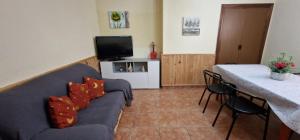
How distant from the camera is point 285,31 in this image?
2980 millimetres

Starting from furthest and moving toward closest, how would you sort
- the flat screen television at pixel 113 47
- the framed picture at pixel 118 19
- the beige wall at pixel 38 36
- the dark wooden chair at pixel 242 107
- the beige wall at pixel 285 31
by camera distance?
the framed picture at pixel 118 19
the flat screen television at pixel 113 47
the beige wall at pixel 285 31
the dark wooden chair at pixel 242 107
the beige wall at pixel 38 36

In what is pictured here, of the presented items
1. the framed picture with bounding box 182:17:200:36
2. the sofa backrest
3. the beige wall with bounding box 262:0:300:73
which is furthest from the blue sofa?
the beige wall with bounding box 262:0:300:73

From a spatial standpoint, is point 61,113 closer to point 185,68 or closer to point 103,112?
point 103,112

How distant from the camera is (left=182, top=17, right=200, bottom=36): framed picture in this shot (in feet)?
10.7

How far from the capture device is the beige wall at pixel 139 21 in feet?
11.5

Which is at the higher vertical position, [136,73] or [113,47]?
[113,47]

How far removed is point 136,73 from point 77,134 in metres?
2.31

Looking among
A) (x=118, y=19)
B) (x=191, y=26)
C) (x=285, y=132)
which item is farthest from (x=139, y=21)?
(x=285, y=132)

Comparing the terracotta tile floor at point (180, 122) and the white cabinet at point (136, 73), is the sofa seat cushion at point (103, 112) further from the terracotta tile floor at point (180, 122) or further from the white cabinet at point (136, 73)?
the white cabinet at point (136, 73)

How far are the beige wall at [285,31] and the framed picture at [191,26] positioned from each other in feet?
5.40

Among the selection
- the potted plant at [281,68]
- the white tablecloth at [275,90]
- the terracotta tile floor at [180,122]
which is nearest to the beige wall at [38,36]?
the terracotta tile floor at [180,122]

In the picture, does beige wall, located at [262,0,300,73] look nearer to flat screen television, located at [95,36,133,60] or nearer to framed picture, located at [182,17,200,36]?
framed picture, located at [182,17,200,36]

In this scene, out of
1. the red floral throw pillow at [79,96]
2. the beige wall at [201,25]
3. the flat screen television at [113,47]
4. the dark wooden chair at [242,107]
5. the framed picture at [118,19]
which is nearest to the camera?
the dark wooden chair at [242,107]

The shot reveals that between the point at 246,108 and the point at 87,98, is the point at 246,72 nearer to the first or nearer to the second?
the point at 246,108
